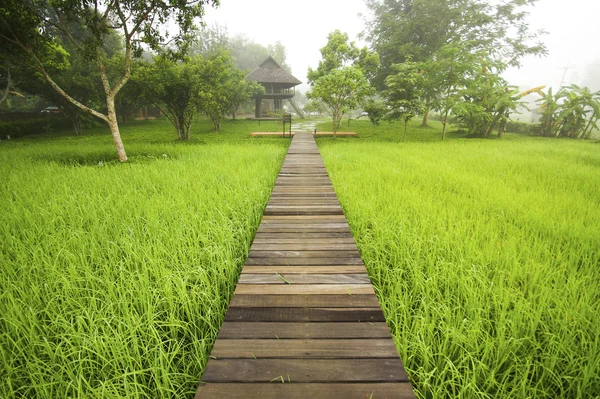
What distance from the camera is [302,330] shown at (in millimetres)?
1434

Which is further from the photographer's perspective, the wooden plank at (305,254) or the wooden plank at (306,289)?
the wooden plank at (305,254)

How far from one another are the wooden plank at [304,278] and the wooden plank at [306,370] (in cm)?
66

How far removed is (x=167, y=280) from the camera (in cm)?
192

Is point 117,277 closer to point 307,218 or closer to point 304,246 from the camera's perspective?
point 304,246

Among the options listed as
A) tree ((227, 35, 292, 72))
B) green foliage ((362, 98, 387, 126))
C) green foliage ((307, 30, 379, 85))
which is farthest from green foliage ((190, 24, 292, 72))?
green foliage ((362, 98, 387, 126))

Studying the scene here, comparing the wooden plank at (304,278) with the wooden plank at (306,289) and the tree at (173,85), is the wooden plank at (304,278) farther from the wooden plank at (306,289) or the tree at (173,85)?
the tree at (173,85)

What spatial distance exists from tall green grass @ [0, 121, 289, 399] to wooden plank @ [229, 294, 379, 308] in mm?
241

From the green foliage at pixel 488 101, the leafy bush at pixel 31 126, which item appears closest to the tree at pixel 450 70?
the green foliage at pixel 488 101

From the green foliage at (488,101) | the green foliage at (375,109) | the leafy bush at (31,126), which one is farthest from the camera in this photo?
the leafy bush at (31,126)

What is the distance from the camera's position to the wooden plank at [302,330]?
4.58 feet

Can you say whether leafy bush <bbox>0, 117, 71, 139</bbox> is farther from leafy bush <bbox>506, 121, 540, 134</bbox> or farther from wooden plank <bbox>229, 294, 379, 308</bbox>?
leafy bush <bbox>506, 121, 540, 134</bbox>

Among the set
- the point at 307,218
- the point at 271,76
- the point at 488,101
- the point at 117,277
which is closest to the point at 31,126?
the point at 271,76

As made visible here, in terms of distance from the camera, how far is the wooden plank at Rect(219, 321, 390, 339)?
1395 mm

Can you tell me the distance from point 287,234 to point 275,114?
2403 cm
